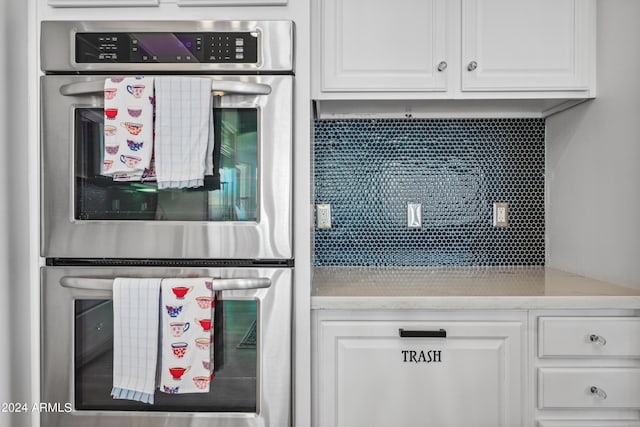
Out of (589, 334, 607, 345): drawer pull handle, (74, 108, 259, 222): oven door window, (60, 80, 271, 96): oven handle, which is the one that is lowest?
(589, 334, 607, 345): drawer pull handle

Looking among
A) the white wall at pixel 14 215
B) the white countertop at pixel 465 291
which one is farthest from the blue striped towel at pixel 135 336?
the white countertop at pixel 465 291

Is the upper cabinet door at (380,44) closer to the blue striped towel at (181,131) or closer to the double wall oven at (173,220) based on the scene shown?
the double wall oven at (173,220)

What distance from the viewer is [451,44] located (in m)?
1.55

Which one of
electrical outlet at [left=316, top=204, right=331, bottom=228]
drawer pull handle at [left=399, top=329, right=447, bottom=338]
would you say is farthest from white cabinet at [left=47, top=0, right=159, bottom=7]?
drawer pull handle at [left=399, top=329, right=447, bottom=338]

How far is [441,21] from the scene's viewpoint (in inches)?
60.7

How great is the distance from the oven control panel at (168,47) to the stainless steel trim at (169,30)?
1 centimetres

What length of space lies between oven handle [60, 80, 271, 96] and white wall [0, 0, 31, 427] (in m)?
0.18

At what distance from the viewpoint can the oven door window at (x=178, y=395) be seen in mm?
1267

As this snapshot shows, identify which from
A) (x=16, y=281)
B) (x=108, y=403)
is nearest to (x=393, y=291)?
(x=108, y=403)

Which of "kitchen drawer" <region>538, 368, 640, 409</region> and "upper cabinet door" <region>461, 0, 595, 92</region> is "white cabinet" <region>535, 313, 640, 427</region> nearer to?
"kitchen drawer" <region>538, 368, 640, 409</region>

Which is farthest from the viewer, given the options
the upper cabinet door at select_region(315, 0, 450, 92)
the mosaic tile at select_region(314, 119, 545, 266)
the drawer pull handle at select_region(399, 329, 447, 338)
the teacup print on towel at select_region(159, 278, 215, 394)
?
the mosaic tile at select_region(314, 119, 545, 266)

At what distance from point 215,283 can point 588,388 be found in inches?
46.3

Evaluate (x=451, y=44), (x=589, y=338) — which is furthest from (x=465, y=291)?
(x=451, y=44)

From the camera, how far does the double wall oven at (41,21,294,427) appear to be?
126cm
